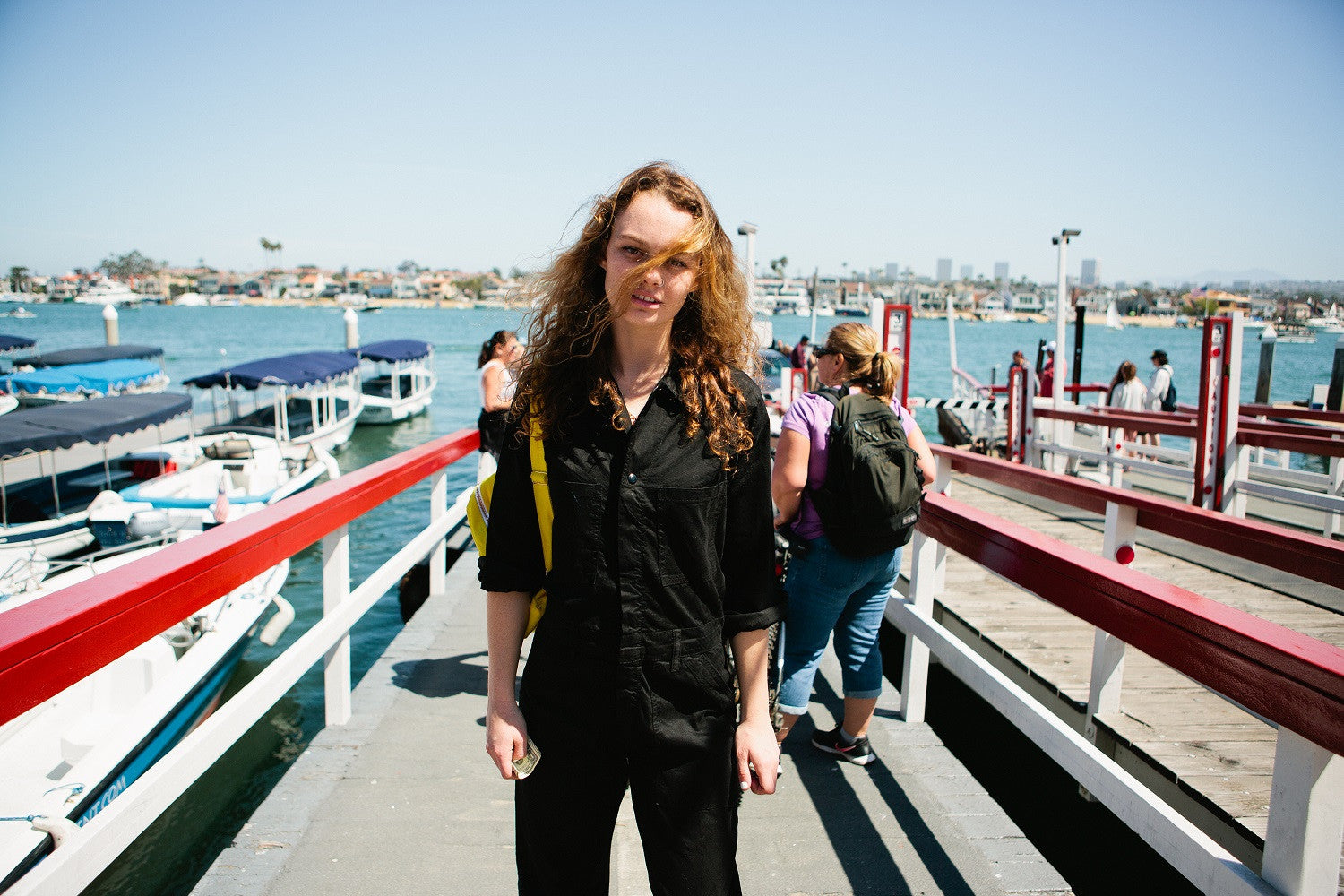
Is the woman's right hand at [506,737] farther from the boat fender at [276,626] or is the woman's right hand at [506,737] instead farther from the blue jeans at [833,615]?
the boat fender at [276,626]

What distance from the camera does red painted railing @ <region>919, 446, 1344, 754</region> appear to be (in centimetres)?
132

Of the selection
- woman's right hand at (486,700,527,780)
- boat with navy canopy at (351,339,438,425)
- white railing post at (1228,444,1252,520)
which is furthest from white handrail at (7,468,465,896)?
boat with navy canopy at (351,339,438,425)

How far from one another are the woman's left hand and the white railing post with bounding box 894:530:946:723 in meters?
2.00

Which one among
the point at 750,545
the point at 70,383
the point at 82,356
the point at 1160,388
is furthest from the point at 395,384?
the point at 750,545

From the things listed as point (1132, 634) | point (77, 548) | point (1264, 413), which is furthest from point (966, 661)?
point (77, 548)

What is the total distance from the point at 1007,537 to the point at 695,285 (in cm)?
148

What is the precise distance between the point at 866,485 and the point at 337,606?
2.05m

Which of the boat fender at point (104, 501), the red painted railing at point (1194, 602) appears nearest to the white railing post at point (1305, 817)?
the red painted railing at point (1194, 602)

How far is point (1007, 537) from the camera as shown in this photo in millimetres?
2518

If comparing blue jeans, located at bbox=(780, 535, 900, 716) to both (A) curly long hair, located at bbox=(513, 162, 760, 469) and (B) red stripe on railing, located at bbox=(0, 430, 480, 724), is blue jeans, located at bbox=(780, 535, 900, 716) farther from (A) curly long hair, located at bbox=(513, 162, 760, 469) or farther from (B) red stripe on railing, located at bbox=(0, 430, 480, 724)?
(B) red stripe on railing, located at bbox=(0, 430, 480, 724)

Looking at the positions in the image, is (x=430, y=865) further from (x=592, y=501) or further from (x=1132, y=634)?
(x=1132, y=634)

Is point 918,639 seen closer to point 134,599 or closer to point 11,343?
point 134,599

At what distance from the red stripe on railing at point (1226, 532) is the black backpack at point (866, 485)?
3.16 ft

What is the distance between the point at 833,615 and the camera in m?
2.91
